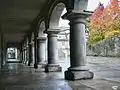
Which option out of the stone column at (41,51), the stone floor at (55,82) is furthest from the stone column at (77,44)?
the stone column at (41,51)

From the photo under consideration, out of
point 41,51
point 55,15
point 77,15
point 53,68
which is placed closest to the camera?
point 77,15

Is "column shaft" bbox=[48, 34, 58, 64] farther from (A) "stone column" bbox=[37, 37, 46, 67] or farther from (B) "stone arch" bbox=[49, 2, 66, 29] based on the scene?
(A) "stone column" bbox=[37, 37, 46, 67]

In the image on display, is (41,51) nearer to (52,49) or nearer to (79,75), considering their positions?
(52,49)

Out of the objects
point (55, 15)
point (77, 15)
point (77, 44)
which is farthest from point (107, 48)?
point (77, 15)

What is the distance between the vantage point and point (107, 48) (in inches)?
1126

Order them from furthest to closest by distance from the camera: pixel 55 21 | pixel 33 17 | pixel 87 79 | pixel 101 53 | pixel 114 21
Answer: pixel 114 21 → pixel 101 53 → pixel 33 17 → pixel 55 21 → pixel 87 79

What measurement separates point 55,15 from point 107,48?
17.4 m

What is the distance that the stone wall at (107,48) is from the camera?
86.6 feet

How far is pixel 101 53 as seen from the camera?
101 ft

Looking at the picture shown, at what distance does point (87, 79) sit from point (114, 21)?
27.1 meters

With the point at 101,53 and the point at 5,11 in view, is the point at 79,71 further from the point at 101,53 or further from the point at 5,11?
the point at 101,53

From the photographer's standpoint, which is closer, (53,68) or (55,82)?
(55,82)

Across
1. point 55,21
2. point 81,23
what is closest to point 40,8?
point 55,21

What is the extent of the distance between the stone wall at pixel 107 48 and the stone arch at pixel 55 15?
14265 millimetres
